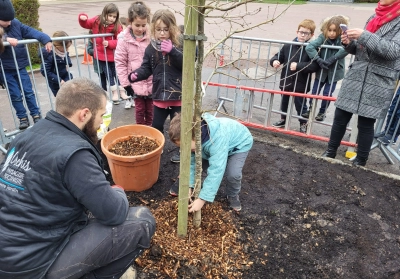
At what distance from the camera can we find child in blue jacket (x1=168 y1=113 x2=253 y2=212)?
8.08 ft

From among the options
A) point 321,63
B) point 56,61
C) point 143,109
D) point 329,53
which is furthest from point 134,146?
point 329,53

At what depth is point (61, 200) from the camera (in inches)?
67.3

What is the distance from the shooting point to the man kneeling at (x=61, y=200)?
164cm

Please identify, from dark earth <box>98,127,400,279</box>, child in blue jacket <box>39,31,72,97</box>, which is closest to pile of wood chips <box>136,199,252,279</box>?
dark earth <box>98,127,400,279</box>

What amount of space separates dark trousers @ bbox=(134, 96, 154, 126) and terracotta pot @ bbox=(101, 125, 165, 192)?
0.83 m

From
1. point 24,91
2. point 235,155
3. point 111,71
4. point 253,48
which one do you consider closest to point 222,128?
point 235,155

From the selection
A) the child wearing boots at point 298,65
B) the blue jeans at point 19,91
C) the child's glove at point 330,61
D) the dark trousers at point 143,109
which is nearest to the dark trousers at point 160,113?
the dark trousers at point 143,109

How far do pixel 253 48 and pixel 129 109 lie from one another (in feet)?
22.7

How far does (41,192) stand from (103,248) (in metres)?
0.49

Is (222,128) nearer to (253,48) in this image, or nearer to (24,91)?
(24,91)

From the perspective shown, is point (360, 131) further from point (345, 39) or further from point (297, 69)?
point (297, 69)

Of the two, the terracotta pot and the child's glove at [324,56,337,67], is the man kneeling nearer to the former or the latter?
the terracotta pot

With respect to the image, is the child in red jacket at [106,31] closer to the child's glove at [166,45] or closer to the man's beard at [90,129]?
the child's glove at [166,45]

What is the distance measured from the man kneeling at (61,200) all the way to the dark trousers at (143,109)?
2243mm
